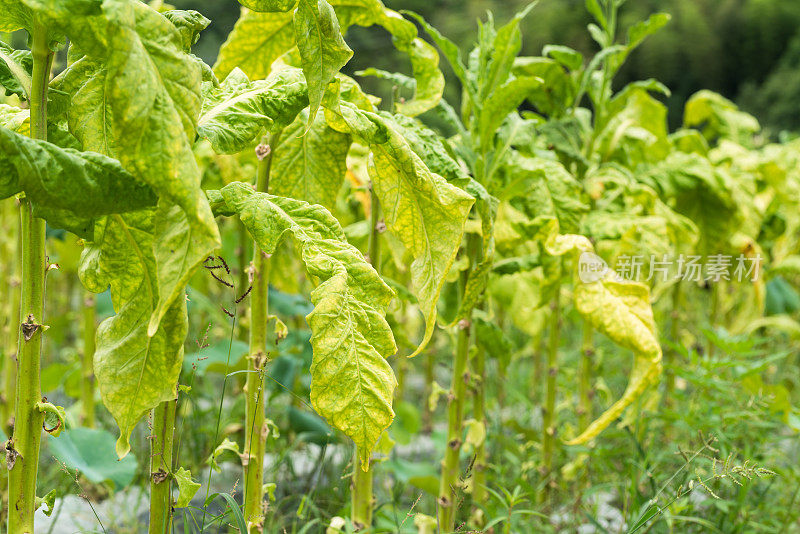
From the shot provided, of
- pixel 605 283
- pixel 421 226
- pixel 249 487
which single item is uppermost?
pixel 421 226

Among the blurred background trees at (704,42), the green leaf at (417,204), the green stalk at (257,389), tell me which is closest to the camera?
the green leaf at (417,204)

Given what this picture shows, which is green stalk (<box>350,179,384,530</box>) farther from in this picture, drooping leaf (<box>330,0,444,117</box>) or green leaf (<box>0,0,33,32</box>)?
green leaf (<box>0,0,33,32</box>)

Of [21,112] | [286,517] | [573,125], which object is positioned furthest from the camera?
[573,125]

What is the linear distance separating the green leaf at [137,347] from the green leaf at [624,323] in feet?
2.04

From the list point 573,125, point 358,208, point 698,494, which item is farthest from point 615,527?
point 358,208

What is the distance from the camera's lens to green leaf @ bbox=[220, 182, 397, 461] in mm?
573

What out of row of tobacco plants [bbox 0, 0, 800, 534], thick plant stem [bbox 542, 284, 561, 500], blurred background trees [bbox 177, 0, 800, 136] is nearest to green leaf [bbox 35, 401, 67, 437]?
row of tobacco plants [bbox 0, 0, 800, 534]

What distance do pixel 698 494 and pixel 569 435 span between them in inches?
11.0

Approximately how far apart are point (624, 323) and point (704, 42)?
297 inches

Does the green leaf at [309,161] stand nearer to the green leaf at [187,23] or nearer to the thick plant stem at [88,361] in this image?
the green leaf at [187,23]

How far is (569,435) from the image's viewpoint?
60.2 inches

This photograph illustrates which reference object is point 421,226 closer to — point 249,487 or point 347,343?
point 347,343

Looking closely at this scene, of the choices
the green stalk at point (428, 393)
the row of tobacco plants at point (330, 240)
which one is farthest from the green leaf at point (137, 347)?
the green stalk at point (428, 393)

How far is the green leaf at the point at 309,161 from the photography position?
32.1 inches
